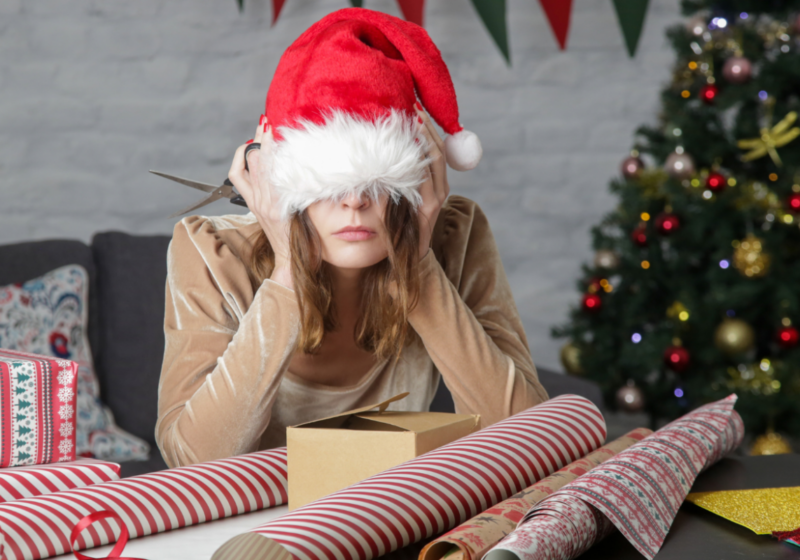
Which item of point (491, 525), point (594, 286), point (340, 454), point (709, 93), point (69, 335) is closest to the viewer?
point (491, 525)

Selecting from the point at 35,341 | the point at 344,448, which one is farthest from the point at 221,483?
the point at 35,341

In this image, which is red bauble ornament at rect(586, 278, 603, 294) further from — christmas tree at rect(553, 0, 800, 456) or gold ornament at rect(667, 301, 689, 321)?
gold ornament at rect(667, 301, 689, 321)

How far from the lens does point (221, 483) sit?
1.83 feet

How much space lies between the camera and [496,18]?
2531 millimetres

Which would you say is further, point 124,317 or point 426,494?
point 124,317

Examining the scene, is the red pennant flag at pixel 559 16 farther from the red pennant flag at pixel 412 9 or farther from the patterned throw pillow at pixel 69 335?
the patterned throw pillow at pixel 69 335

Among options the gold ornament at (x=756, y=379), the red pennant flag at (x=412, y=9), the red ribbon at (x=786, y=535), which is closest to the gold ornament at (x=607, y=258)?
the gold ornament at (x=756, y=379)

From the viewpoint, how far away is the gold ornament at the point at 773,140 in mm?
2115

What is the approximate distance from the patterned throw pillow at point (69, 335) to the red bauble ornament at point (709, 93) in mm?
1813

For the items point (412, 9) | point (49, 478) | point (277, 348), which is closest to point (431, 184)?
point (277, 348)

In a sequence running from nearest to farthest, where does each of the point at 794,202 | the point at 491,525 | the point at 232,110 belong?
the point at 491,525 < the point at 794,202 < the point at 232,110

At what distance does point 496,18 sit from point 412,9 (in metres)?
0.29

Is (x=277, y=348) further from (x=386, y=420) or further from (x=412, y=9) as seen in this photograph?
(x=412, y=9)

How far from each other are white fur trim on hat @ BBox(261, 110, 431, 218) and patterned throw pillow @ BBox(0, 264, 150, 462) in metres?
1.17
